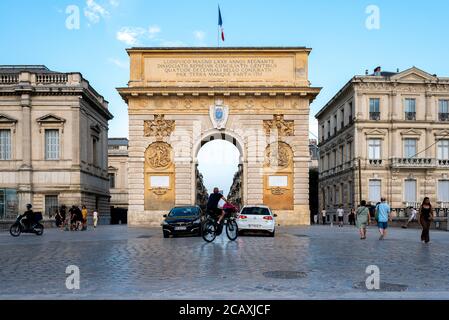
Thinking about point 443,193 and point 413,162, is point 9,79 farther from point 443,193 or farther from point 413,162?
point 443,193

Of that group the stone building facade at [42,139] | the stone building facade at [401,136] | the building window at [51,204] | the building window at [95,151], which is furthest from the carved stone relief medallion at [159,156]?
the stone building facade at [401,136]

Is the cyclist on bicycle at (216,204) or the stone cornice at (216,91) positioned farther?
the stone cornice at (216,91)

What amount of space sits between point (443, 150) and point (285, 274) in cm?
4276

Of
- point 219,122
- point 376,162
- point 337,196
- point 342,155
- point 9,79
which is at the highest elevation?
point 9,79

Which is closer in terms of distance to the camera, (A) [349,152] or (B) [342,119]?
(A) [349,152]

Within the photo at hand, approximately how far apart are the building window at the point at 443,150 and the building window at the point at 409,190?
3.59 metres

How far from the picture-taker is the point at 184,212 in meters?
21.5

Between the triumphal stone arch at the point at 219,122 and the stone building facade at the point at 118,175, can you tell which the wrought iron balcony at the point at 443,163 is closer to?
the triumphal stone arch at the point at 219,122

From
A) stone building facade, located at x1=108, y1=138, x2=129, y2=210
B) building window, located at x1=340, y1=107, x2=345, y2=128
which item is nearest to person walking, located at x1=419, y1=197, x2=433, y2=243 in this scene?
building window, located at x1=340, y1=107, x2=345, y2=128

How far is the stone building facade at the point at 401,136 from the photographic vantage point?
152 ft

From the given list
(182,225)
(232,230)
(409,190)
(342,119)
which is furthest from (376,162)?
(232,230)

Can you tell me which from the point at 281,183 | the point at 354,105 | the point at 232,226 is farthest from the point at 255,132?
the point at 354,105

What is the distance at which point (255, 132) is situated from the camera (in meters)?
32.2
